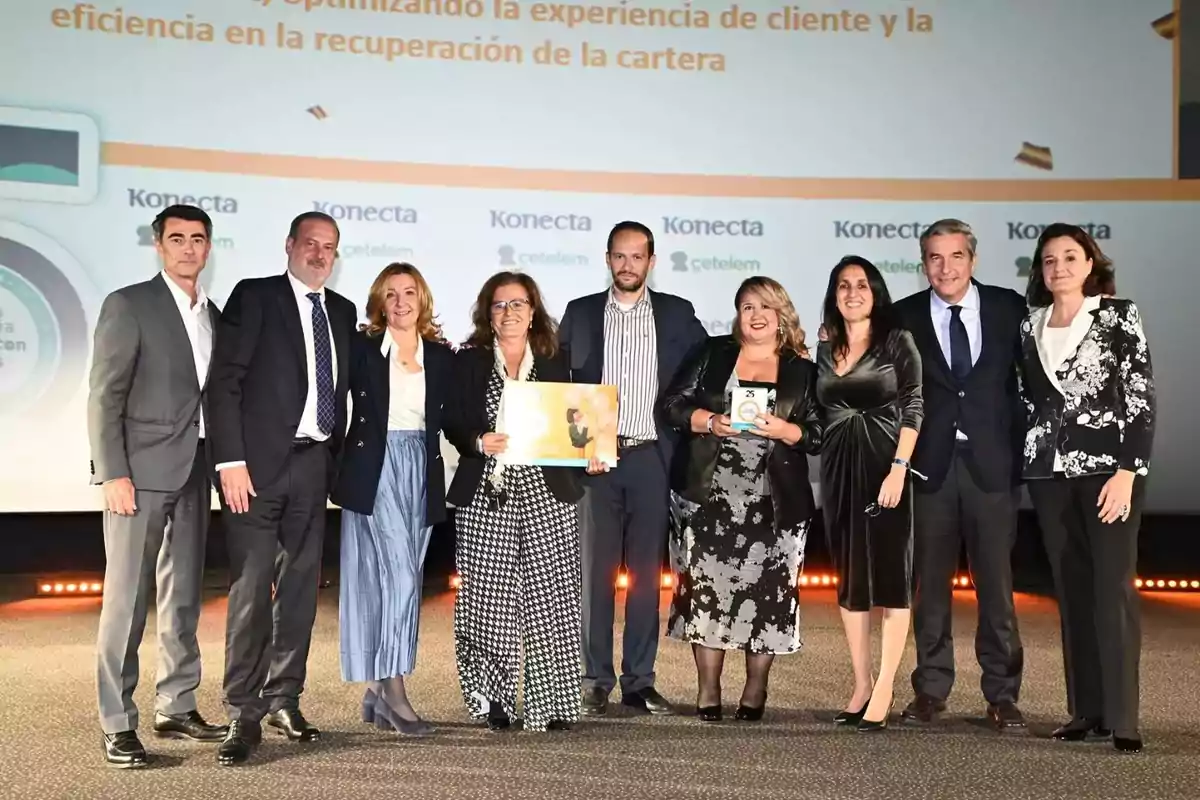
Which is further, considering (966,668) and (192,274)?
(966,668)

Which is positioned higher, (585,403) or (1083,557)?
(585,403)

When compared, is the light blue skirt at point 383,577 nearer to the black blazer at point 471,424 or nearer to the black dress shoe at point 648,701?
the black blazer at point 471,424

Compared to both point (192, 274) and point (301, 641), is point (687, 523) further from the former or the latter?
point (192, 274)

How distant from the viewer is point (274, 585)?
3.42 metres

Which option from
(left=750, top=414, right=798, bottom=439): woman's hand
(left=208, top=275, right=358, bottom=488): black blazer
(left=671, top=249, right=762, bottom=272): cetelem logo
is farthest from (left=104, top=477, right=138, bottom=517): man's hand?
(left=671, top=249, right=762, bottom=272): cetelem logo

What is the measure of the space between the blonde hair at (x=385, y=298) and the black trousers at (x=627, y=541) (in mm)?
882

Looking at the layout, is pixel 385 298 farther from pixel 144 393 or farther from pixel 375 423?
pixel 144 393

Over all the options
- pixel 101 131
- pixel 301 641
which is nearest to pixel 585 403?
pixel 301 641

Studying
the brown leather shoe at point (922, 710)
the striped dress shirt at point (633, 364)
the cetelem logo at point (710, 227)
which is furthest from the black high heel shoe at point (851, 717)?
the cetelem logo at point (710, 227)

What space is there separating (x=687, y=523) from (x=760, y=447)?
0.36m

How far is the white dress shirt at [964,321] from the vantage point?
372 centimetres

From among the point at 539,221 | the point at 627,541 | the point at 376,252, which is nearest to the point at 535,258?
the point at 539,221

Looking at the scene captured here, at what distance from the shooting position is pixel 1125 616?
10.9 ft

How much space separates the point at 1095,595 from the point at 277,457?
2484mm
